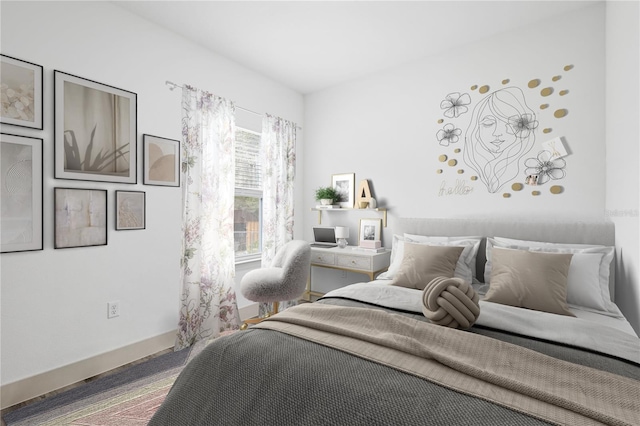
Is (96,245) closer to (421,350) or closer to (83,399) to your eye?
(83,399)

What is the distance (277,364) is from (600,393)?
1080 millimetres

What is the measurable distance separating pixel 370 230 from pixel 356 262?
1.58ft

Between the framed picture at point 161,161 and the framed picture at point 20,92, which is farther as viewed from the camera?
the framed picture at point 161,161

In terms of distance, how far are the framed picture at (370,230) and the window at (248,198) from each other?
1.19 meters

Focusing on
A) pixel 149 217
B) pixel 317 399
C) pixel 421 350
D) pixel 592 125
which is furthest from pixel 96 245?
pixel 592 125

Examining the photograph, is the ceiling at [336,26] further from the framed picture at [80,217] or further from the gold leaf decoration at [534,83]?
the framed picture at [80,217]

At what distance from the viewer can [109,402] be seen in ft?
6.57

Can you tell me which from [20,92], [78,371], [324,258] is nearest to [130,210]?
[20,92]

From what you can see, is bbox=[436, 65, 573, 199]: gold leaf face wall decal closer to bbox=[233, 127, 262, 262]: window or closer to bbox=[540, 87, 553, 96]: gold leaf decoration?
bbox=[540, 87, 553, 96]: gold leaf decoration

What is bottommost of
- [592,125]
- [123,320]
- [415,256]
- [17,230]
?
[123,320]

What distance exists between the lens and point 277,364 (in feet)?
4.06

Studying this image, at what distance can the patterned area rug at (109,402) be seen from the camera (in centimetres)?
184

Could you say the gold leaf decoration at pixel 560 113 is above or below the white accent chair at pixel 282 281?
above

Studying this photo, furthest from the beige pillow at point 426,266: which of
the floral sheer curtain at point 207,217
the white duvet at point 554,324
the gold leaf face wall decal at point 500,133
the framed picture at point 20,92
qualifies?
the framed picture at point 20,92
